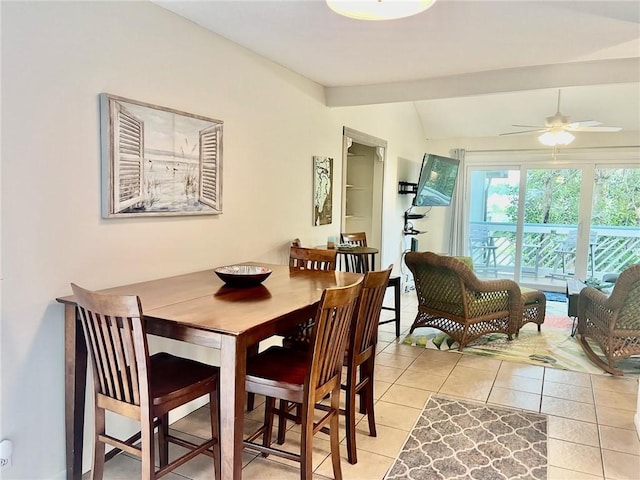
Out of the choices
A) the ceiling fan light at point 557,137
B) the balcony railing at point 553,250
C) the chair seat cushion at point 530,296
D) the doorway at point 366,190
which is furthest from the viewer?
the balcony railing at point 553,250

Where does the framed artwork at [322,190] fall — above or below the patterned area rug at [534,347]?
above

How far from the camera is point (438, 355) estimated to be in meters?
4.01

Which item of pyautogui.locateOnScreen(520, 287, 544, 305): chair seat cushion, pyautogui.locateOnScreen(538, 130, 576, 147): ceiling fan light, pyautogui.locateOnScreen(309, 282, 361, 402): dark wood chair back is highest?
pyautogui.locateOnScreen(538, 130, 576, 147): ceiling fan light

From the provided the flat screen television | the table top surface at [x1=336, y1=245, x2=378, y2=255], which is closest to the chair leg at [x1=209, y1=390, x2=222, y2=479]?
the table top surface at [x1=336, y1=245, x2=378, y2=255]

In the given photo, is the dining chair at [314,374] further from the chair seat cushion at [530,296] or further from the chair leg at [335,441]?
the chair seat cushion at [530,296]

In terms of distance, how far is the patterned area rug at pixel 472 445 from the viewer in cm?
230

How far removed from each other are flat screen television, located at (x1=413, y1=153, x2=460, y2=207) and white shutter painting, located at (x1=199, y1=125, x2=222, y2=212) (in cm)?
389

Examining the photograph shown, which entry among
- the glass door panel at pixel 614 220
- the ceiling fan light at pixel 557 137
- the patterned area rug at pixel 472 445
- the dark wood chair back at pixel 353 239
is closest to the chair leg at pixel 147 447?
the patterned area rug at pixel 472 445

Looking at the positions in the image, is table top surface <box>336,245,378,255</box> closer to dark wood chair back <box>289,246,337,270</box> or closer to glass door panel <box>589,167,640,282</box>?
dark wood chair back <box>289,246,337,270</box>

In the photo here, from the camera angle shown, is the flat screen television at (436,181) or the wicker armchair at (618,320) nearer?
the wicker armchair at (618,320)

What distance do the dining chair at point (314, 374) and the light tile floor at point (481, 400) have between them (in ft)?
1.18

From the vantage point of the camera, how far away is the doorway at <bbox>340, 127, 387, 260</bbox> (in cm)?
579

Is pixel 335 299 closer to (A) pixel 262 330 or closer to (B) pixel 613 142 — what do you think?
(A) pixel 262 330

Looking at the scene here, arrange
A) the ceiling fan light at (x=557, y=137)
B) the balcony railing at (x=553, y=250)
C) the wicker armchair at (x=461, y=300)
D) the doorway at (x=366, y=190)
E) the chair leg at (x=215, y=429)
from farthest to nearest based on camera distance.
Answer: the balcony railing at (x=553, y=250) < the doorway at (x=366, y=190) < the ceiling fan light at (x=557, y=137) < the wicker armchair at (x=461, y=300) < the chair leg at (x=215, y=429)
